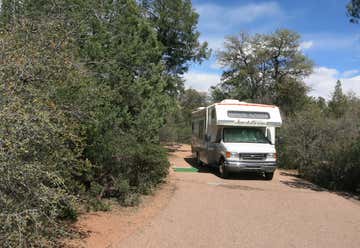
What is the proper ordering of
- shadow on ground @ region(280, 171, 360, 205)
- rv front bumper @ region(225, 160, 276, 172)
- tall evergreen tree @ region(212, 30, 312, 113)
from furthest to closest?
tall evergreen tree @ region(212, 30, 312, 113) < rv front bumper @ region(225, 160, 276, 172) < shadow on ground @ region(280, 171, 360, 205)

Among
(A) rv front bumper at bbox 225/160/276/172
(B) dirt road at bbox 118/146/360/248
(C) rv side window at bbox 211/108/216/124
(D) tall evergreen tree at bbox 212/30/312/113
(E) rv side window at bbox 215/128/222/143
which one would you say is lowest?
(B) dirt road at bbox 118/146/360/248

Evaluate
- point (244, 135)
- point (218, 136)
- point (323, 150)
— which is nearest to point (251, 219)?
point (244, 135)

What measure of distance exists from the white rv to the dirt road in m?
1.55

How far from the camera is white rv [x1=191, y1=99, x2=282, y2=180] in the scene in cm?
1319

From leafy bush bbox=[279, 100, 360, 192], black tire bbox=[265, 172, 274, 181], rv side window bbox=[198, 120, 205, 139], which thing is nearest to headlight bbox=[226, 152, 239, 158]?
black tire bbox=[265, 172, 274, 181]

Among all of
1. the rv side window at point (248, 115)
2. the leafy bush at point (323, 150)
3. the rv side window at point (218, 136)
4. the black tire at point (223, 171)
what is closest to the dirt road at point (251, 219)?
the leafy bush at point (323, 150)

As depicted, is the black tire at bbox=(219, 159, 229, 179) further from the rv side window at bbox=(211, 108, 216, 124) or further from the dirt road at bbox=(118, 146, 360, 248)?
the rv side window at bbox=(211, 108, 216, 124)

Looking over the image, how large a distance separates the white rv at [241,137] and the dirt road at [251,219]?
1.55 meters

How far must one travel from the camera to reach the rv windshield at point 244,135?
1423 centimetres

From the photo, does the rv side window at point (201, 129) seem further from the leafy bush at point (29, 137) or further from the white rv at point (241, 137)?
the leafy bush at point (29, 137)

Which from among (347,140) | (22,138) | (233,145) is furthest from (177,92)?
(22,138)

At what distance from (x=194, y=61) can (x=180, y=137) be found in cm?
1513

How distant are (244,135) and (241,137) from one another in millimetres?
188

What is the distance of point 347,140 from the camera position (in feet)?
42.8
